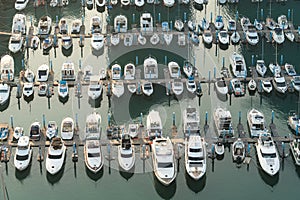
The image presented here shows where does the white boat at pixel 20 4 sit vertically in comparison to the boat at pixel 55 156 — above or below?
above

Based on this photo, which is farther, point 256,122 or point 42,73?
point 42,73

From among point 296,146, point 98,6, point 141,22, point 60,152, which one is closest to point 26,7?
point 98,6

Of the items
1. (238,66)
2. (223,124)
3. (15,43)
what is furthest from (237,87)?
(15,43)

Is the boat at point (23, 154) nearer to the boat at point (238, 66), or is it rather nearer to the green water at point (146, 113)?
the green water at point (146, 113)

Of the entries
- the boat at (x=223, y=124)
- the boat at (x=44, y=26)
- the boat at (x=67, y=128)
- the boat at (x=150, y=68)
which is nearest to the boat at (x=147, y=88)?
the boat at (x=150, y=68)

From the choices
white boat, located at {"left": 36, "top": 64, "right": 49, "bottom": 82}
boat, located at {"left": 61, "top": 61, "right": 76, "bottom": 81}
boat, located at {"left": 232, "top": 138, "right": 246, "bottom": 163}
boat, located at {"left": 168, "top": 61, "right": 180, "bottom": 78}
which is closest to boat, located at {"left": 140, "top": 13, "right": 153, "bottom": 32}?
boat, located at {"left": 168, "top": 61, "right": 180, "bottom": 78}

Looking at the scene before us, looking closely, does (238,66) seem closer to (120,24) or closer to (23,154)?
(120,24)

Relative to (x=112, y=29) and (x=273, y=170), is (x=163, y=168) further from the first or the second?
(x=112, y=29)
